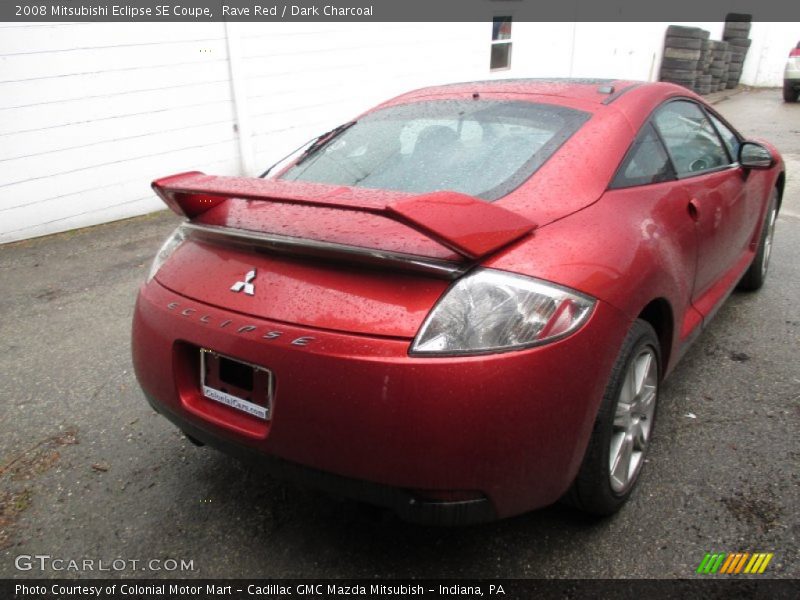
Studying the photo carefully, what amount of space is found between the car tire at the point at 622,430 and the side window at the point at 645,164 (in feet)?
1.79

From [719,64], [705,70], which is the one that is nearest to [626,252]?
[705,70]

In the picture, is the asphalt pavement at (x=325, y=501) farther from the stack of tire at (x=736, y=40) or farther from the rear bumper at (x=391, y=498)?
the stack of tire at (x=736, y=40)

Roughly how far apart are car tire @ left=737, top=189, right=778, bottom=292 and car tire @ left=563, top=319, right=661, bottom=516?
2.13m

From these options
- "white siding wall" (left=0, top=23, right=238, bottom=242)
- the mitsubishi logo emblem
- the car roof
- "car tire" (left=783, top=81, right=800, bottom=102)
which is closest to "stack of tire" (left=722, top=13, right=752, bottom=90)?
"car tire" (left=783, top=81, right=800, bottom=102)

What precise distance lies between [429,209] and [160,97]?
556cm

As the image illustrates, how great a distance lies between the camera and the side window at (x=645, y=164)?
2302mm

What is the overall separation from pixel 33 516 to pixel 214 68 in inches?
216

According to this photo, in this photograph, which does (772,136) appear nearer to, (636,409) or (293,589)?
(636,409)

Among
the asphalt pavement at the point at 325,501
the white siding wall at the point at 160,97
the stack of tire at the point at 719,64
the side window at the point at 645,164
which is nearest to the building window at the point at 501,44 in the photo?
the white siding wall at the point at 160,97

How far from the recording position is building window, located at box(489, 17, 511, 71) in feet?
35.4

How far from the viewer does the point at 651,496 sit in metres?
2.30

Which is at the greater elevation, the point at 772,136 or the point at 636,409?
the point at 636,409

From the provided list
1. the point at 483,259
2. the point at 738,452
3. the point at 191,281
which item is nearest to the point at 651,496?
the point at 738,452

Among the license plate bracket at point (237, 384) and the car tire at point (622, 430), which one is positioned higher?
the license plate bracket at point (237, 384)
